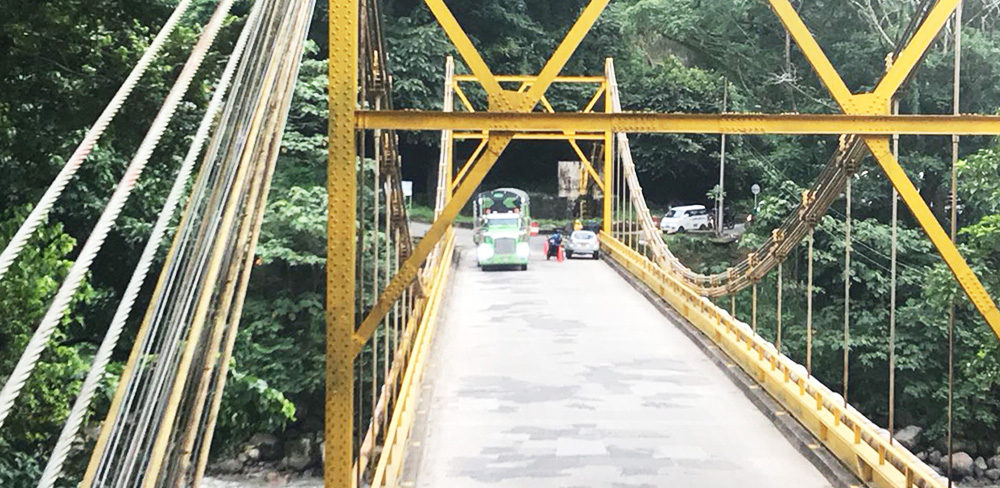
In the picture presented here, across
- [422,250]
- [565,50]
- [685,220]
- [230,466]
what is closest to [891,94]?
[565,50]

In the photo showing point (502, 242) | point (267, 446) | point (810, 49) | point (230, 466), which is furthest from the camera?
point (502, 242)

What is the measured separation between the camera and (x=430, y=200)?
3278 cm

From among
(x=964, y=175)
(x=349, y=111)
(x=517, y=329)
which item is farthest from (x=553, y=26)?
(x=349, y=111)

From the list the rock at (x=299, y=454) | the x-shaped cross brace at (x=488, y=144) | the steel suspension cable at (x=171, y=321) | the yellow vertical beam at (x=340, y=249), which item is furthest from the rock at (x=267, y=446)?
the steel suspension cable at (x=171, y=321)

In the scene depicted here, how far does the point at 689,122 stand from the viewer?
199 inches

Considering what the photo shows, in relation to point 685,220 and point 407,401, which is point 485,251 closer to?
point 407,401

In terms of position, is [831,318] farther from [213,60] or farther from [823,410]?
[213,60]

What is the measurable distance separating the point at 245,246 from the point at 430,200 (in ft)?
93.6

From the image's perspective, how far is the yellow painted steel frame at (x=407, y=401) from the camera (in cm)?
651

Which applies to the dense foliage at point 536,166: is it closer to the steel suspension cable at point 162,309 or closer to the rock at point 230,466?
the rock at point 230,466

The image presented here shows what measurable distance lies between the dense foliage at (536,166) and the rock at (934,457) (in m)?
0.31

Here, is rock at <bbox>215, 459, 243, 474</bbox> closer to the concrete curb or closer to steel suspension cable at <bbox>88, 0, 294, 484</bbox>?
the concrete curb

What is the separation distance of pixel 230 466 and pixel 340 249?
13.3m

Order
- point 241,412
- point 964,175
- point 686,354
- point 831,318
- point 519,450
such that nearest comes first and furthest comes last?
point 519,450 < point 686,354 < point 241,412 < point 964,175 < point 831,318
